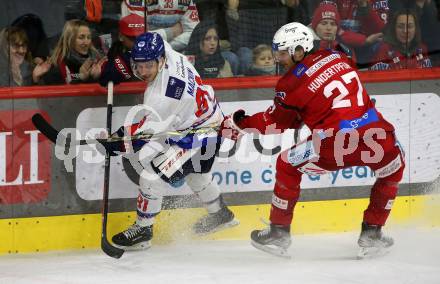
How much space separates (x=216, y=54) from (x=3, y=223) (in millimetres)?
1574

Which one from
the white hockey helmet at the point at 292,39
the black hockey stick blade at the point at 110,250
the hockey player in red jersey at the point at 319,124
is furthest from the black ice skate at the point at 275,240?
the white hockey helmet at the point at 292,39

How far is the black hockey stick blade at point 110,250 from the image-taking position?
236 inches

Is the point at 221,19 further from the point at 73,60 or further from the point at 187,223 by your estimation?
the point at 187,223

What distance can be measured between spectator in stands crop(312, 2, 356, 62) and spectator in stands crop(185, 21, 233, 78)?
1.94 ft

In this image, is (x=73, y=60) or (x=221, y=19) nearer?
(x=73, y=60)

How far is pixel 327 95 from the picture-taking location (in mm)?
5777

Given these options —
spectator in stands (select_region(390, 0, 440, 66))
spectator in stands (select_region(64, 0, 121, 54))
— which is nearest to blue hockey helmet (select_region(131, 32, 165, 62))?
spectator in stands (select_region(64, 0, 121, 54))

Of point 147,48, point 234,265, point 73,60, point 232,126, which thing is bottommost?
point 234,265

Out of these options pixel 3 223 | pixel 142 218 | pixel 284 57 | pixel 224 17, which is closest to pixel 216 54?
pixel 224 17

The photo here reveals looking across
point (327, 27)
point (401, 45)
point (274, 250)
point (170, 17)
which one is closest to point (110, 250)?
point (274, 250)

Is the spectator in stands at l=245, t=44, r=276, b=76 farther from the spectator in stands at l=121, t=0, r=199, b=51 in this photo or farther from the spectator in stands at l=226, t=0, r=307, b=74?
the spectator in stands at l=121, t=0, r=199, b=51

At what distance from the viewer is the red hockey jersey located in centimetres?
579

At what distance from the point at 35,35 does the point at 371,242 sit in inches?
87.0

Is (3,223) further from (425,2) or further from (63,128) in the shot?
(425,2)
